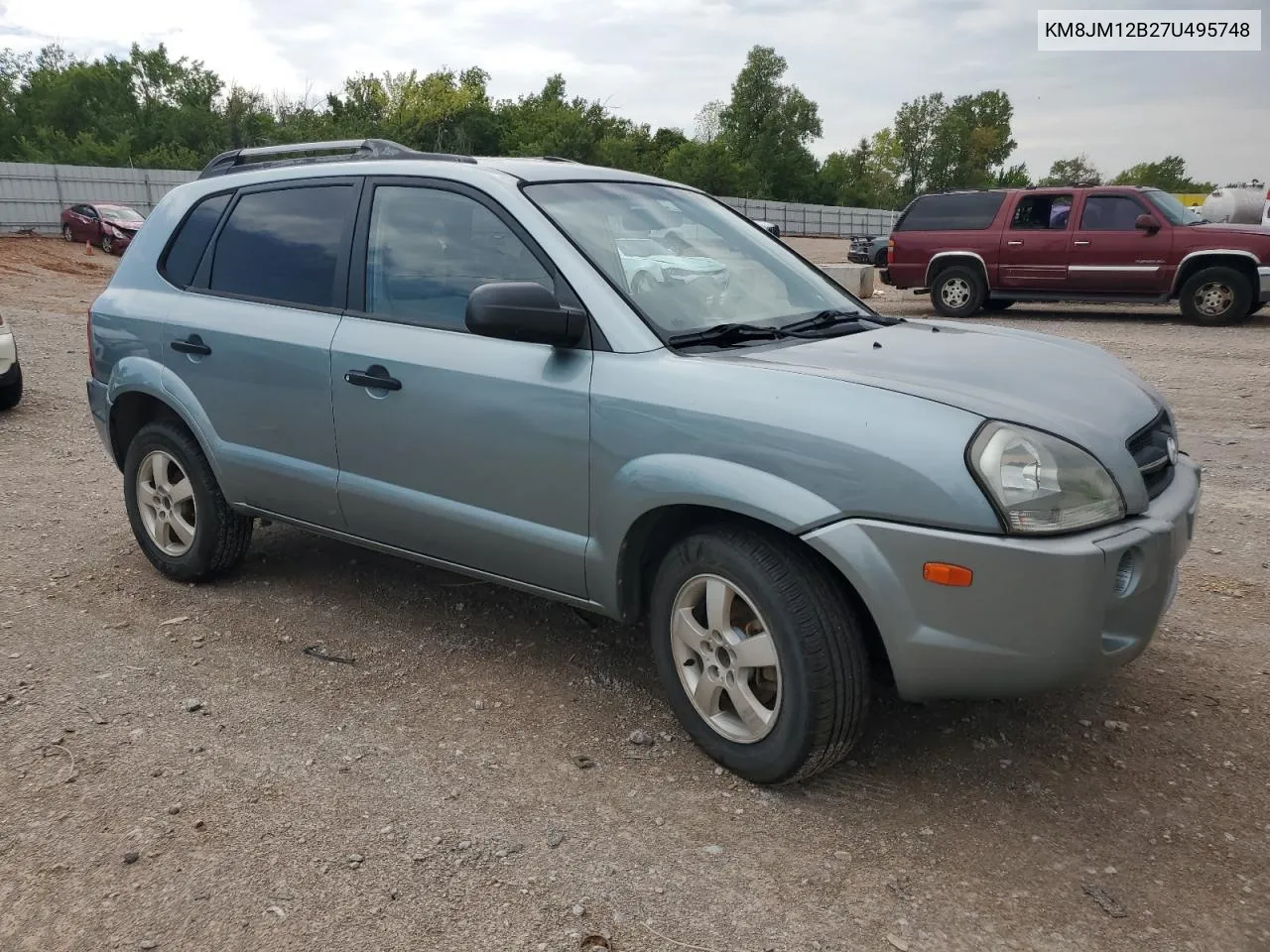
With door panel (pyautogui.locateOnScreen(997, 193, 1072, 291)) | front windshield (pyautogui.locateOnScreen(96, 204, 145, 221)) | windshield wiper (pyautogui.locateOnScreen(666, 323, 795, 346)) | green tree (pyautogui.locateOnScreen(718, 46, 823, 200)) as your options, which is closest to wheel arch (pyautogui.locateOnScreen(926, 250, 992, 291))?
door panel (pyautogui.locateOnScreen(997, 193, 1072, 291))

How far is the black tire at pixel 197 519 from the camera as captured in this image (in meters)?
4.53

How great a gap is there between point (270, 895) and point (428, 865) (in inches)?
15.1

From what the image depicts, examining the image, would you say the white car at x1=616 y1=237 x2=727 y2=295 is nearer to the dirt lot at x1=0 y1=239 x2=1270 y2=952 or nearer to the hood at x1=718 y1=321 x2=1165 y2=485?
the hood at x1=718 y1=321 x2=1165 y2=485

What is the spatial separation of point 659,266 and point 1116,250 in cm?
1304

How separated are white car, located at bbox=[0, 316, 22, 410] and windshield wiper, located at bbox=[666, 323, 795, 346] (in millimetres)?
7663

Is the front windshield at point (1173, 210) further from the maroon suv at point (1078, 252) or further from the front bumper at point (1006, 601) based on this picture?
the front bumper at point (1006, 601)

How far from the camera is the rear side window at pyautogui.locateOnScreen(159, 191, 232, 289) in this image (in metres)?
4.55

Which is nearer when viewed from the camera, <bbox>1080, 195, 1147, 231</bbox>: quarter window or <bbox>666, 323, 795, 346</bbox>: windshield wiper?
<bbox>666, 323, 795, 346</bbox>: windshield wiper

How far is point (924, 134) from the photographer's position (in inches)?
3846

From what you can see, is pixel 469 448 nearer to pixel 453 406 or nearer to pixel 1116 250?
pixel 453 406

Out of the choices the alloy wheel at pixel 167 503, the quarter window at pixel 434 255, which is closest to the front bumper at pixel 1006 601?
the quarter window at pixel 434 255

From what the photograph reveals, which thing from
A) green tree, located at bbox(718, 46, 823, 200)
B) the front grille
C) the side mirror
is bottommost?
the front grille

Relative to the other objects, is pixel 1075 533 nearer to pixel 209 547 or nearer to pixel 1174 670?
pixel 1174 670

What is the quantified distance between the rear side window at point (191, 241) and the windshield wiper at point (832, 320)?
255 cm
